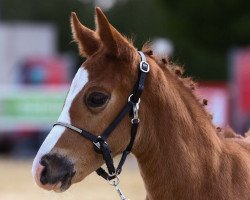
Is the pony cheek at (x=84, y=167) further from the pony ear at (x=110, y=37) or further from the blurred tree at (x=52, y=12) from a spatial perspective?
the blurred tree at (x=52, y=12)

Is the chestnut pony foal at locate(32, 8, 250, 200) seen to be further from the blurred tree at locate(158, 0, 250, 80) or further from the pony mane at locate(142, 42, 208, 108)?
the blurred tree at locate(158, 0, 250, 80)

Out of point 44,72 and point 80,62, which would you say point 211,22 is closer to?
point 80,62

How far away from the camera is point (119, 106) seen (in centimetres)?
464

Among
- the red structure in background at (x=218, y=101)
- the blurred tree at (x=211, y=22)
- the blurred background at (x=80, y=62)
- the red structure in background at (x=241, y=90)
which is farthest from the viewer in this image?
the blurred tree at (x=211, y=22)

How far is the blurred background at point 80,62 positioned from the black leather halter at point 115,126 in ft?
1.30

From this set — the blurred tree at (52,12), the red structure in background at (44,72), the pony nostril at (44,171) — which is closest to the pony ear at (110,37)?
the pony nostril at (44,171)

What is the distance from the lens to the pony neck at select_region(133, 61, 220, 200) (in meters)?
4.71

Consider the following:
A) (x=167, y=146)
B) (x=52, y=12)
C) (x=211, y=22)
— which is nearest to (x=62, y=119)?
(x=167, y=146)

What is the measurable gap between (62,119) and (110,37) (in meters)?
0.59

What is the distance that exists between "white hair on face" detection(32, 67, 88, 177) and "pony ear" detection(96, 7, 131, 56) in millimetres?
219

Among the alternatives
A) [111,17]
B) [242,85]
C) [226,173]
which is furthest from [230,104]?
[111,17]

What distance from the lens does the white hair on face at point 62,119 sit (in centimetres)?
448

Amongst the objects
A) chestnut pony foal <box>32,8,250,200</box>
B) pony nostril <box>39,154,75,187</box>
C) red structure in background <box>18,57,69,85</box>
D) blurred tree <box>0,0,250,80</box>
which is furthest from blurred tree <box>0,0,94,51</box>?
pony nostril <box>39,154,75,187</box>

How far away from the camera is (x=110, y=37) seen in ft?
15.2
